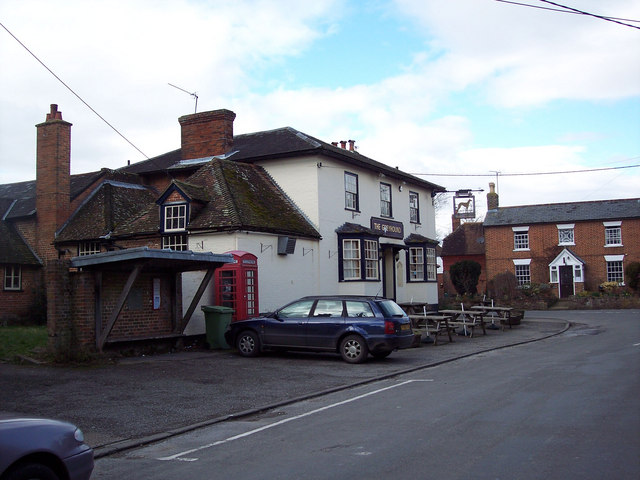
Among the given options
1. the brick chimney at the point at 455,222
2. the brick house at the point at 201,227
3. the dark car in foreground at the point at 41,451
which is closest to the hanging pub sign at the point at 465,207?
the brick chimney at the point at 455,222

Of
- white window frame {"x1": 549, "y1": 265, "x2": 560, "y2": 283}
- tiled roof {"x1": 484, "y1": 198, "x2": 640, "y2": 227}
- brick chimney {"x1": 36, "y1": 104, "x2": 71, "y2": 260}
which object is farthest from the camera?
white window frame {"x1": 549, "y1": 265, "x2": 560, "y2": 283}

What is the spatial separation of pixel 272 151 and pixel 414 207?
9.41 meters

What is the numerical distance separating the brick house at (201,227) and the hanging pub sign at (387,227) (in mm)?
90

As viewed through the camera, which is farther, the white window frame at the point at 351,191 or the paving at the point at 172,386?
the white window frame at the point at 351,191

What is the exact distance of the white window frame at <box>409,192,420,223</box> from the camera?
100 feet

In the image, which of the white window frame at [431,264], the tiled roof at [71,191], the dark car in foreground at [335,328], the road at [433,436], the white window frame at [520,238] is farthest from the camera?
the white window frame at [520,238]

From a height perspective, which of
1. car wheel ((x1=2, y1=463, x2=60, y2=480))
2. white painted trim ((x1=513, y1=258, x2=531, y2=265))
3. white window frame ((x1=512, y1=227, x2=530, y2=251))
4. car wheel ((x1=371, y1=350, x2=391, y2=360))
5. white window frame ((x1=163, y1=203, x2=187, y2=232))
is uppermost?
white window frame ((x1=512, y1=227, x2=530, y2=251))

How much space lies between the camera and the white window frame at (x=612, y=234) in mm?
46031

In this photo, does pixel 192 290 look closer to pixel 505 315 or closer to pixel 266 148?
pixel 266 148

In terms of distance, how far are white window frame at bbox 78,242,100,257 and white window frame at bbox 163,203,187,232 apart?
4184mm

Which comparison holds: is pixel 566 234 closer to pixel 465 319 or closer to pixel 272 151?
pixel 465 319

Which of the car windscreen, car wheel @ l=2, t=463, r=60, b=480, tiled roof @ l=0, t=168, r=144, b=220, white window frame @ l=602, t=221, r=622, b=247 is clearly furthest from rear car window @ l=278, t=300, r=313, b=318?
white window frame @ l=602, t=221, r=622, b=247

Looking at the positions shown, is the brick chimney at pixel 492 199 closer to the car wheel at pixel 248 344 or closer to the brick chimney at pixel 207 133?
the brick chimney at pixel 207 133

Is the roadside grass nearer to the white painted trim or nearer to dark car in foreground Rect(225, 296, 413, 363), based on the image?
dark car in foreground Rect(225, 296, 413, 363)
